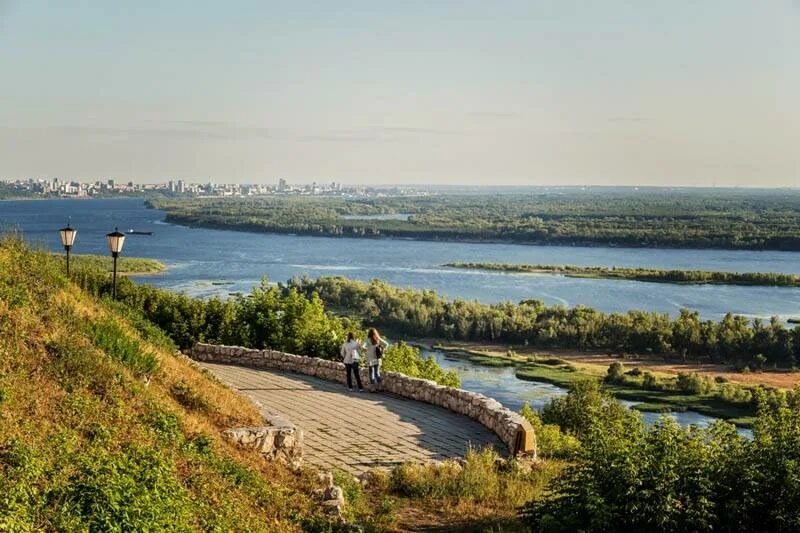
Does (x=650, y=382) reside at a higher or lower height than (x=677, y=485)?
lower

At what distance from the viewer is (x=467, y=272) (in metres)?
95.0

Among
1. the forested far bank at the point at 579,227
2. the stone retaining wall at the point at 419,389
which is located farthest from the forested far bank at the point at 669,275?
the stone retaining wall at the point at 419,389

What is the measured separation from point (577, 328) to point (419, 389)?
50.7 metres

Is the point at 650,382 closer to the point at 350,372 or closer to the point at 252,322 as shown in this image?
the point at 252,322

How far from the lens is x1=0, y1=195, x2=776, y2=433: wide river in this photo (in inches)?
2682

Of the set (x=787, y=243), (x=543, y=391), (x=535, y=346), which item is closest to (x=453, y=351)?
(x=535, y=346)

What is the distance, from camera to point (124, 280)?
17.1 meters

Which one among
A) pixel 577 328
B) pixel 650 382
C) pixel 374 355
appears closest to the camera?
pixel 374 355

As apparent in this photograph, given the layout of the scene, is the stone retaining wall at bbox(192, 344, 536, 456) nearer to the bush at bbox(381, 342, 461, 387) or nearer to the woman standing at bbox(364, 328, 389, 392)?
the woman standing at bbox(364, 328, 389, 392)

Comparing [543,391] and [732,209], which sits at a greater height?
[732,209]

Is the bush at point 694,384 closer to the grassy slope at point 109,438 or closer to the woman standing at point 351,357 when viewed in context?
the woman standing at point 351,357

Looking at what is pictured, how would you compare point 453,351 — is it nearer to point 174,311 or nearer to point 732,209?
point 174,311

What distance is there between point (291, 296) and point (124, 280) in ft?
12.1

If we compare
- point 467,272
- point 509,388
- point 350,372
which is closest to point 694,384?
point 509,388
